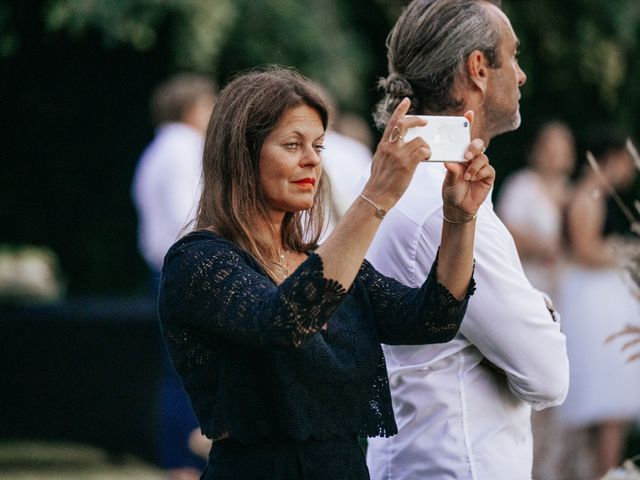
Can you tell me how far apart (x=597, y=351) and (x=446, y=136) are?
4621mm

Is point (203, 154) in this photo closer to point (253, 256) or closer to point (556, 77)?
point (253, 256)

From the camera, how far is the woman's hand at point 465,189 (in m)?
2.40

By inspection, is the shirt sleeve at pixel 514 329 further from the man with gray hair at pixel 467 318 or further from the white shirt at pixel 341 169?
the white shirt at pixel 341 169

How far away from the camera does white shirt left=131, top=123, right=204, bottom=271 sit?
18.5ft

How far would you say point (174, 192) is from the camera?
5.64 meters

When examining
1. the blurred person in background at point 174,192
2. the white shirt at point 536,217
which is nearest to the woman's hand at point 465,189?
the blurred person in background at point 174,192

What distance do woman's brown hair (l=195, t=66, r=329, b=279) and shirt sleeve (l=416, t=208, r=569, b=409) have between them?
454 millimetres

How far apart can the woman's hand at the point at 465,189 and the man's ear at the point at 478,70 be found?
423mm

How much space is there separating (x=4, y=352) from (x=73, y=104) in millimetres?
2290

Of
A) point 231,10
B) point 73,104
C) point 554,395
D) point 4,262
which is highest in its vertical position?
point 73,104

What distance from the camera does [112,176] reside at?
29.9ft

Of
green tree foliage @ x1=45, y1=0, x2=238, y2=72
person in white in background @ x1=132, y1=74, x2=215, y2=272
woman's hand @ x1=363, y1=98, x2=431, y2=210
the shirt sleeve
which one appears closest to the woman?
woman's hand @ x1=363, y1=98, x2=431, y2=210

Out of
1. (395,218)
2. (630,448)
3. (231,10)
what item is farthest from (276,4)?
(395,218)

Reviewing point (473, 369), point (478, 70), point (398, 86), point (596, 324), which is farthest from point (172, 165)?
point (473, 369)
